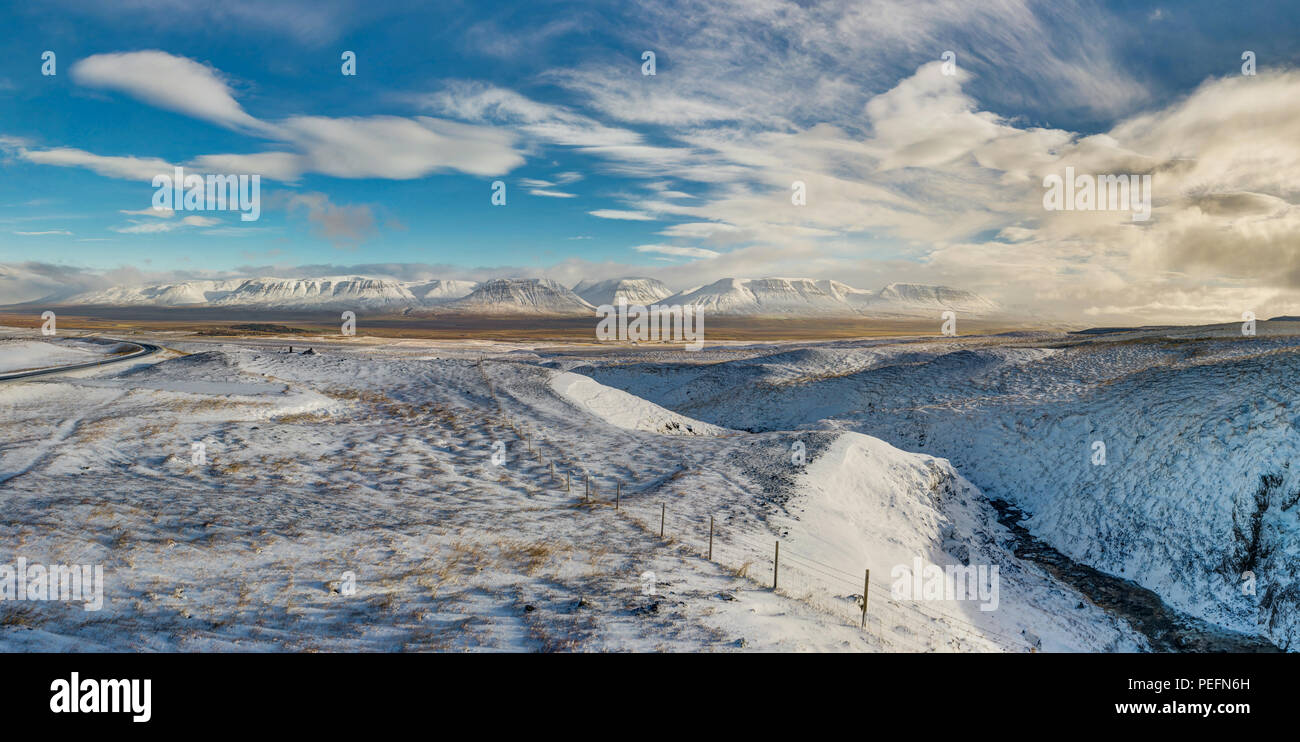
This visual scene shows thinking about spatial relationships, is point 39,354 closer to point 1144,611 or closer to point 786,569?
point 786,569

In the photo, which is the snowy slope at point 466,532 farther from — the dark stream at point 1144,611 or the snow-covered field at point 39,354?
the snow-covered field at point 39,354

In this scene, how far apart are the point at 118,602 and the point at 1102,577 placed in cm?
2883

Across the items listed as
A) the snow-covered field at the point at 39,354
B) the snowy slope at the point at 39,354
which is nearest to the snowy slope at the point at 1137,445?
the snow-covered field at the point at 39,354

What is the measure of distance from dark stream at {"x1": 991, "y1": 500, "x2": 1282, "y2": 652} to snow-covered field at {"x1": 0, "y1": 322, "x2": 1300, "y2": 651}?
1.51 ft

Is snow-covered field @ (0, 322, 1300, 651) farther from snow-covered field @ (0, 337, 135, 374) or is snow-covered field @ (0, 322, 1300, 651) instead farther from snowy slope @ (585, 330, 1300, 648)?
snow-covered field @ (0, 337, 135, 374)

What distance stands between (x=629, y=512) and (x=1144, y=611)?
56.9 ft

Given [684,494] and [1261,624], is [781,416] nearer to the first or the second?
[684,494]

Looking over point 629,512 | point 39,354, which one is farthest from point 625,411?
point 39,354

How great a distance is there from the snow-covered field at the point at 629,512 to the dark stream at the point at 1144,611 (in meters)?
0.46

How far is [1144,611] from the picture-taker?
56.8ft

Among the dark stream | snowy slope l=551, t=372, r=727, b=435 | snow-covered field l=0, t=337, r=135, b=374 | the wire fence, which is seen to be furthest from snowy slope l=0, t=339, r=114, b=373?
the dark stream

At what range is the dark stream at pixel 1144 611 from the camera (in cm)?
1577

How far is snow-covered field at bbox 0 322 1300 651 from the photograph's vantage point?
10742 mm
